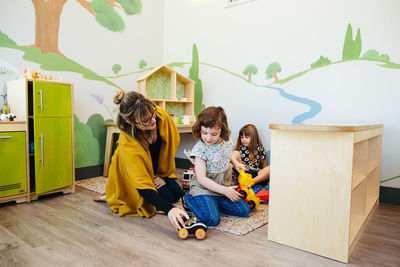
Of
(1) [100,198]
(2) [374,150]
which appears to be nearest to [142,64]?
(1) [100,198]

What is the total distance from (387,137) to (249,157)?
123 centimetres

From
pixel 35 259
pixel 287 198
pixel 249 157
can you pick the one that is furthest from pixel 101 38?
pixel 287 198

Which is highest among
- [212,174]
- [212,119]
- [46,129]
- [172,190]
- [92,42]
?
[92,42]

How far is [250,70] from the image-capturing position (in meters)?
3.15

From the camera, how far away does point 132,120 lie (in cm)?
170

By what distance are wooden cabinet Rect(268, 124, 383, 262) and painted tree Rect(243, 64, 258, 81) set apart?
172 cm

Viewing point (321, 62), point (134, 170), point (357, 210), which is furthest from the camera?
point (321, 62)

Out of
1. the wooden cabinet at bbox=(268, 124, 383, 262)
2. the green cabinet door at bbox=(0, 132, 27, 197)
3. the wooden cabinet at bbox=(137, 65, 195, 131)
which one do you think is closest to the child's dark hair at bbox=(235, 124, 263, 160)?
the wooden cabinet at bbox=(137, 65, 195, 131)

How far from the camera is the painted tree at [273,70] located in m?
2.94

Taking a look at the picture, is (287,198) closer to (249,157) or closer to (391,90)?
(249,157)

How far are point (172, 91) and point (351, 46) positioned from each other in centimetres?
203

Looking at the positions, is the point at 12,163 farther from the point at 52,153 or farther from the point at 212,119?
the point at 212,119

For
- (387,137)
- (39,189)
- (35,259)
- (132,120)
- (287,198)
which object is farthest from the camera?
(387,137)

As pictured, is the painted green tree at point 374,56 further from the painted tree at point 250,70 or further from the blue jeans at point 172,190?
the blue jeans at point 172,190
